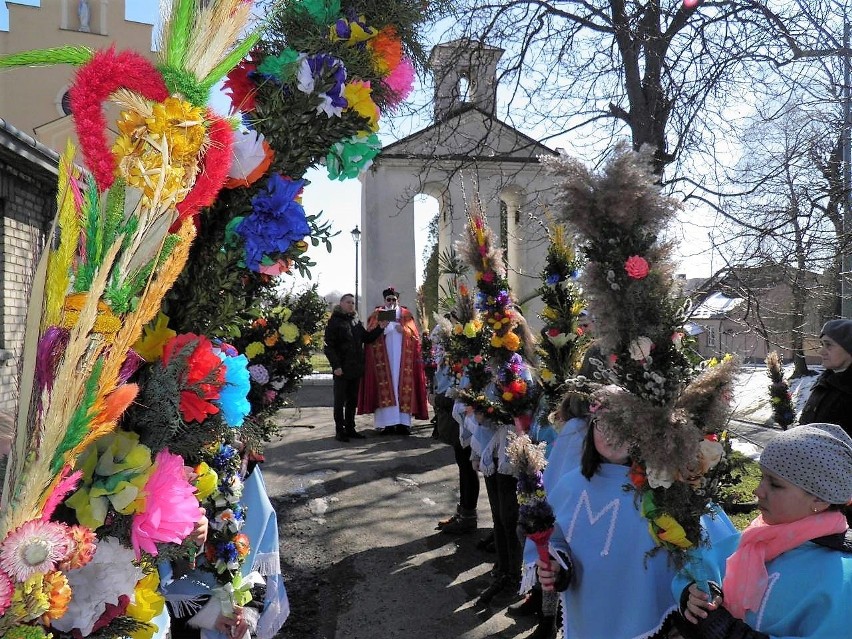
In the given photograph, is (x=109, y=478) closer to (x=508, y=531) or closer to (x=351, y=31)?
(x=351, y=31)

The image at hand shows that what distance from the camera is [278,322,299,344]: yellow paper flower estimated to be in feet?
12.8

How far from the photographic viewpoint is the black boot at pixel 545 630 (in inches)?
153

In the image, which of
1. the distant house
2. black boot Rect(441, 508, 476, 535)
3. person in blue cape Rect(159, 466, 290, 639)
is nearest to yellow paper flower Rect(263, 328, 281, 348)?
person in blue cape Rect(159, 466, 290, 639)

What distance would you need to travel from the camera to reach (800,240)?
5.73 m

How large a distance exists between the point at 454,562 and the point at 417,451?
401 cm

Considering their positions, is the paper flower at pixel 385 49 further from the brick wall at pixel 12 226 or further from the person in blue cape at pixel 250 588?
the brick wall at pixel 12 226

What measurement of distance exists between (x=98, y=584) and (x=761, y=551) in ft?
6.21

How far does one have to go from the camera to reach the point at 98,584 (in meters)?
1.29

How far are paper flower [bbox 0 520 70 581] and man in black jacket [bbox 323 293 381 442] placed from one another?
8229 millimetres

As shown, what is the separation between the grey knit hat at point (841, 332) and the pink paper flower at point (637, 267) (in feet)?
8.76

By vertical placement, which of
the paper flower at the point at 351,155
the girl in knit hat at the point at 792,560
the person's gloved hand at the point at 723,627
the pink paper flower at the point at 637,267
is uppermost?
the paper flower at the point at 351,155

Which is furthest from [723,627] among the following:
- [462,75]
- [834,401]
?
[462,75]

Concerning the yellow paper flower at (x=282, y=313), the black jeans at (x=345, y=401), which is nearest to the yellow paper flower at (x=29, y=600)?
the yellow paper flower at (x=282, y=313)

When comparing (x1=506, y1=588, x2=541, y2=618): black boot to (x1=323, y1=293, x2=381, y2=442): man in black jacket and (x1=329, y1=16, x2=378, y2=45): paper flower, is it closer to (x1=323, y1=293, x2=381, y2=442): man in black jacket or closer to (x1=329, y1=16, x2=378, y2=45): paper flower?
(x1=329, y1=16, x2=378, y2=45): paper flower
